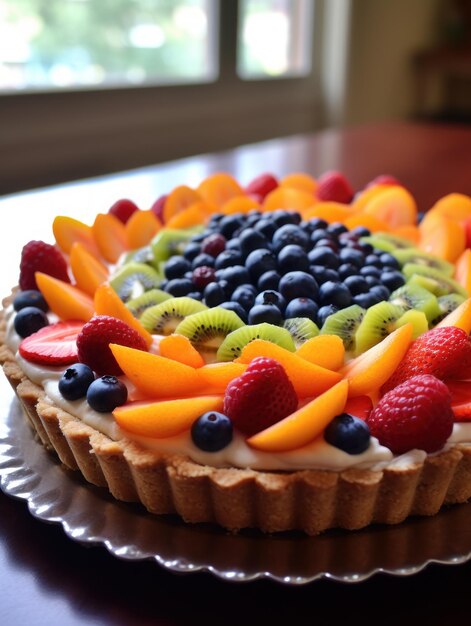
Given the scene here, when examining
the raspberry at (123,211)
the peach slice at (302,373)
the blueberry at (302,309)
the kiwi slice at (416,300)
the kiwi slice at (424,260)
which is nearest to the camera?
the peach slice at (302,373)

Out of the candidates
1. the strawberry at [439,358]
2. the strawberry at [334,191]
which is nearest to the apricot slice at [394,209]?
the strawberry at [334,191]

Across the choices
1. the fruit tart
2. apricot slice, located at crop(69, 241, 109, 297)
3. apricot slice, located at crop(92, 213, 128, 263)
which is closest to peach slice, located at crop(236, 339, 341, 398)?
the fruit tart

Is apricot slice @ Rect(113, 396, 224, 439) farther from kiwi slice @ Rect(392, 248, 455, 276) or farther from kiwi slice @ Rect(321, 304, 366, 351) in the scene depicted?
kiwi slice @ Rect(392, 248, 455, 276)

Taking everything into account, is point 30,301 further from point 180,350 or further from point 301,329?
point 301,329

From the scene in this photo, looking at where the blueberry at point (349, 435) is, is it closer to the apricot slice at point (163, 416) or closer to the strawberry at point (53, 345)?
the apricot slice at point (163, 416)

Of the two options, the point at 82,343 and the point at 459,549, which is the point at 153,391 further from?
the point at 459,549
